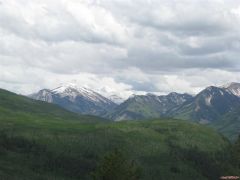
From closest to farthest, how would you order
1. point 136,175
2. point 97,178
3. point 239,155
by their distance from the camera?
point 97,178 < point 136,175 < point 239,155

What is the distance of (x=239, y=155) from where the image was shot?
19975 centimetres

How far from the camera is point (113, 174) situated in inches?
4764

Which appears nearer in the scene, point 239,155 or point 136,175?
point 136,175

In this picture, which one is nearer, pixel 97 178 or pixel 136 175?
pixel 97 178

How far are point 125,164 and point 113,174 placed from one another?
5651 mm

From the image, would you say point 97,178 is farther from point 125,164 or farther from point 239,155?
point 239,155

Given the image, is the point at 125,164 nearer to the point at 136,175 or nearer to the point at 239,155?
the point at 136,175

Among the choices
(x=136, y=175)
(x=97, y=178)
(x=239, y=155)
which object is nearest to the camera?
(x=97, y=178)

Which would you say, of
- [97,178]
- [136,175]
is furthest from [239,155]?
[97,178]

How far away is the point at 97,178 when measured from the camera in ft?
395

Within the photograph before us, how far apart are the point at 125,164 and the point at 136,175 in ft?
18.1

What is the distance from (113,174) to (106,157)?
17.0 feet

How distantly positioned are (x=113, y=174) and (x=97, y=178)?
13.6 ft

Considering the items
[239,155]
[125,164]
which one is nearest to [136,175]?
[125,164]
